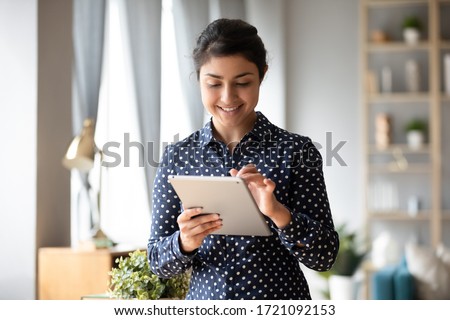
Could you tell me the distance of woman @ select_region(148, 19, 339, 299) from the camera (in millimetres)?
1654

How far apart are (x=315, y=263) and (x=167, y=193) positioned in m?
0.36

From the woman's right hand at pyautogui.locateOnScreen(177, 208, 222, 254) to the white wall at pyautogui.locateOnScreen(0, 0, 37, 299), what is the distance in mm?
2711

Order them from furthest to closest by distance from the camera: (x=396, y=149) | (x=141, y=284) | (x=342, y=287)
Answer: (x=396, y=149), (x=342, y=287), (x=141, y=284)

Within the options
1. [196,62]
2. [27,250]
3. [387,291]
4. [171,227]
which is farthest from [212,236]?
[387,291]

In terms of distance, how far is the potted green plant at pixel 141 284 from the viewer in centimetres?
240

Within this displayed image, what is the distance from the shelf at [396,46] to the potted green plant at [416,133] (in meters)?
0.63

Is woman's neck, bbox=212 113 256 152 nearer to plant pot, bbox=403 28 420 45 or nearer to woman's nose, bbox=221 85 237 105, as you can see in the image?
woman's nose, bbox=221 85 237 105

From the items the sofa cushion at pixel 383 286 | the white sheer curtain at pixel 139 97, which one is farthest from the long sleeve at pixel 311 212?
the sofa cushion at pixel 383 286

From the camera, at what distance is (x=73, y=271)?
403 centimetres

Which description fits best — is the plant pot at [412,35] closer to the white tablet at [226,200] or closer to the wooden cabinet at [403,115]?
the wooden cabinet at [403,115]

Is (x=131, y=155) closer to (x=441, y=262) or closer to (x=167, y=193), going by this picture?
(x=441, y=262)

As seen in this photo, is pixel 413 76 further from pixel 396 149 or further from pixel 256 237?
pixel 256 237

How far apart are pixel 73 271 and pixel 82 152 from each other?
1.98 feet

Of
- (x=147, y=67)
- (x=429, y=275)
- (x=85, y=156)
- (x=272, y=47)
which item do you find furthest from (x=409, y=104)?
(x=85, y=156)
